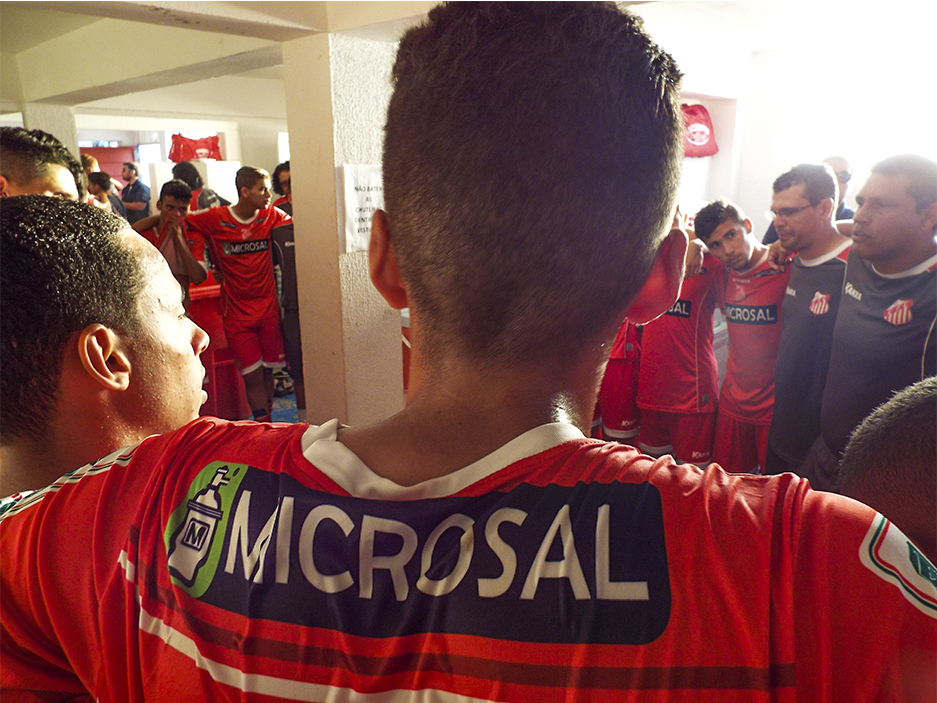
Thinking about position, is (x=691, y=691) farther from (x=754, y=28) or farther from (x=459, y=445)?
(x=754, y=28)

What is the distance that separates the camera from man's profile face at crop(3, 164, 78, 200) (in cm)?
259

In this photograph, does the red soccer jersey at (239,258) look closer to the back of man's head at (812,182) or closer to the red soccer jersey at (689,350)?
the red soccer jersey at (689,350)

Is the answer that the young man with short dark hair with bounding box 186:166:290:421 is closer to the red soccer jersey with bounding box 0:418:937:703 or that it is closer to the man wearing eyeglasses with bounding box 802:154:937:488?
the man wearing eyeglasses with bounding box 802:154:937:488

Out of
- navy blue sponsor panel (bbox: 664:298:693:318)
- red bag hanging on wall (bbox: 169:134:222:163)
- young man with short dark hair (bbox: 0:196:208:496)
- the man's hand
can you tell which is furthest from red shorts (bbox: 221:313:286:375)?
red bag hanging on wall (bbox: 169:134:222:163)

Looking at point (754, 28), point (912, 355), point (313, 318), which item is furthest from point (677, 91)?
point (754, 28)

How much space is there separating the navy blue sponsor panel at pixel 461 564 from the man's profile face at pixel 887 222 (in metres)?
2.42

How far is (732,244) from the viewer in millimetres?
3270

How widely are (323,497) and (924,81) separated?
7.49 metres

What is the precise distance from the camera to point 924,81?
6102mm

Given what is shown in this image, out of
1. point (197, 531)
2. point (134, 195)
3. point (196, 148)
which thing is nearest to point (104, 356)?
point (197, 531)

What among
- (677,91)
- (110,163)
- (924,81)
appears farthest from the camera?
(110,163)

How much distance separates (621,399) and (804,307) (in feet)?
3.83

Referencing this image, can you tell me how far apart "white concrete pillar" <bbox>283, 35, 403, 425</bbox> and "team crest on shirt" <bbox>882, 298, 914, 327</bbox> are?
7.47ft

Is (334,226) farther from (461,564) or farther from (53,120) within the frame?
(53,120)
